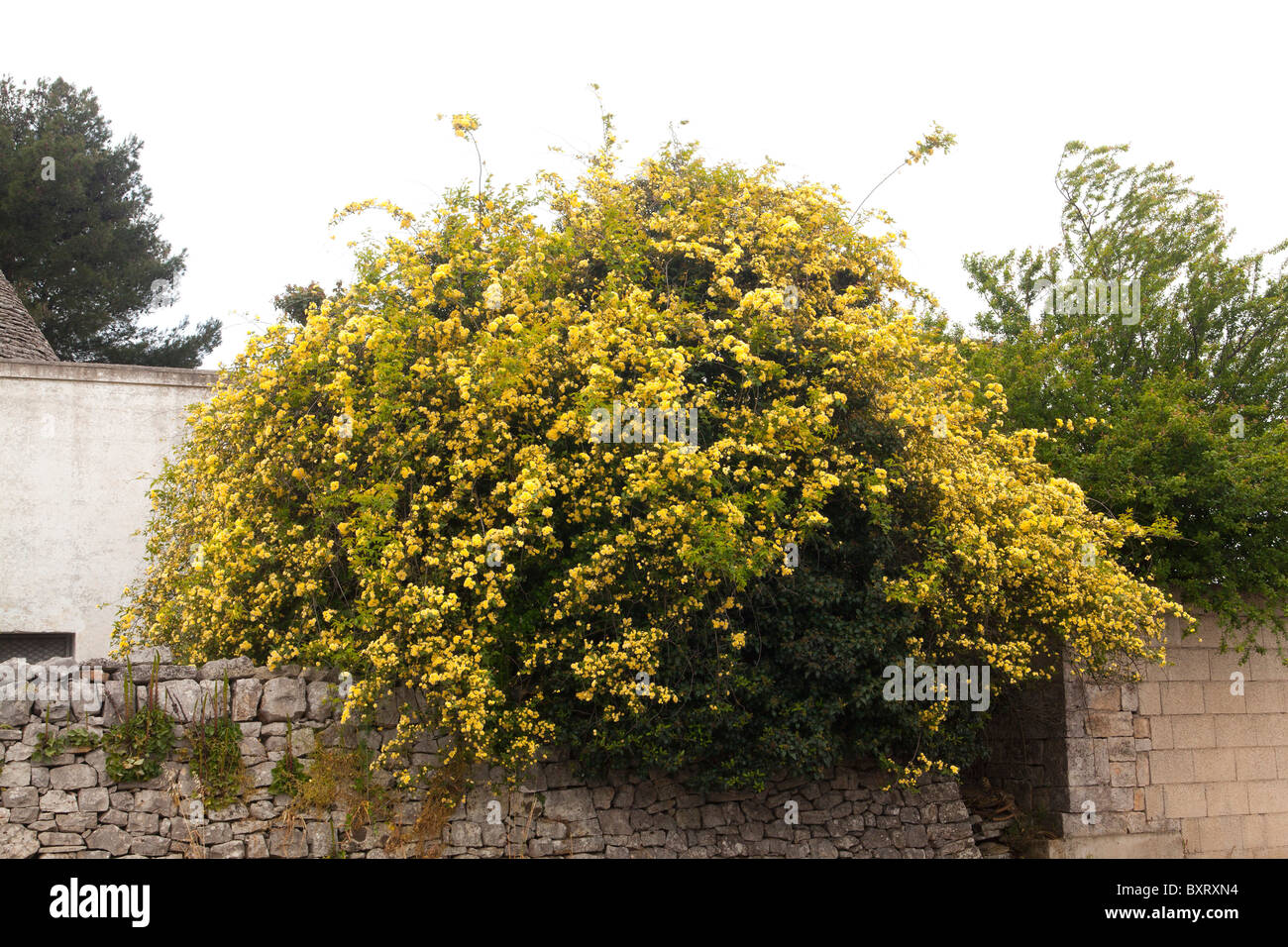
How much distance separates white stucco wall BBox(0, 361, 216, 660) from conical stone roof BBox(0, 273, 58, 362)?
3.11m

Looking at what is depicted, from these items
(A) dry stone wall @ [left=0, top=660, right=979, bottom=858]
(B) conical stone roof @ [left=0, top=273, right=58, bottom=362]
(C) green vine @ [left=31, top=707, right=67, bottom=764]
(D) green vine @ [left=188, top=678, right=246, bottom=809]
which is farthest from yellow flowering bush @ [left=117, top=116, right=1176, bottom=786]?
(B) conical stone roof @ [left=0, top=273, right=58, bottom=362]

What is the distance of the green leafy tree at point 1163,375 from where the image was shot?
36.5ft

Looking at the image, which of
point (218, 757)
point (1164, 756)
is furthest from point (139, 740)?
point (1164, 756)

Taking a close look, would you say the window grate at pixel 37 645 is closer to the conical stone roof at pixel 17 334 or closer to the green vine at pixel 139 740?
the conical stone roof at pixel 17 334

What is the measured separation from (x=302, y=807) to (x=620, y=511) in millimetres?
3302

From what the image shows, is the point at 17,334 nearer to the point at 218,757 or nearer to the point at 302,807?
the point at 218,757

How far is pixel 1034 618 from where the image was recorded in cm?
949

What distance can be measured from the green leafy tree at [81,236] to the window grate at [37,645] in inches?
569

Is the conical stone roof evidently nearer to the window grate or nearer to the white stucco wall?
the white stucco wall

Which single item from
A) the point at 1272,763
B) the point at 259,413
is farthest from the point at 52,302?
the point at 1272,763

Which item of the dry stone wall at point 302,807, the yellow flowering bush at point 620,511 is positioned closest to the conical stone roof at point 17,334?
the yellow flowering bush at point 620,511

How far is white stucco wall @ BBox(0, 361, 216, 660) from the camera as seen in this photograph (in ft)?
43.9

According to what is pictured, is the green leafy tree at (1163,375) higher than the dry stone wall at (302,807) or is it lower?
higher

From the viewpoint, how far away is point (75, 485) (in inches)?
539
